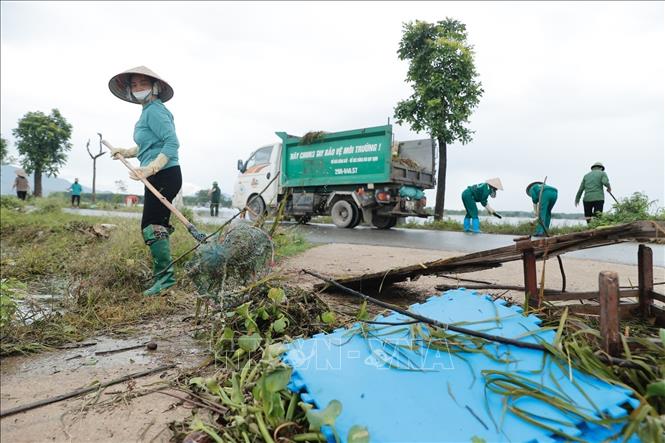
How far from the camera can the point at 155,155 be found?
10.9 ft

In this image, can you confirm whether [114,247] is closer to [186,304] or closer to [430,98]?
[186,304]

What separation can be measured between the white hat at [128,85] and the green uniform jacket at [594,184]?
9.42m

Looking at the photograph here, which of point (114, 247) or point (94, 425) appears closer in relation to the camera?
point (94, 425)

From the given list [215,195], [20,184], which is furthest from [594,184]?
[20,184]

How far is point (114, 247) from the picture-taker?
4305 mm

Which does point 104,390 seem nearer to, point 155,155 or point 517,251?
point 517,251

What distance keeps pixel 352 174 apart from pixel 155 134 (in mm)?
7640

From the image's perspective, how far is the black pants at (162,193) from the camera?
324 centimetres

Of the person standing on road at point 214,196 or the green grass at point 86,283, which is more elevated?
the person standing on road at point 214,196

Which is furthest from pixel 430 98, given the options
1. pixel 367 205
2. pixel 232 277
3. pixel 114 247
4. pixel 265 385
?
pixel 265 385

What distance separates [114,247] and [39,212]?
736 cm

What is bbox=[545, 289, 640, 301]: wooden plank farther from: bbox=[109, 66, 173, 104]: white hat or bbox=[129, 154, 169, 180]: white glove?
bbox=[109, 66, 173, 104]: white hat

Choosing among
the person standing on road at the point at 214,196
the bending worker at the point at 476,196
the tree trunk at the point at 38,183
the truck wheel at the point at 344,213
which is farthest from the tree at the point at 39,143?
the bending worker at the point at 476,196

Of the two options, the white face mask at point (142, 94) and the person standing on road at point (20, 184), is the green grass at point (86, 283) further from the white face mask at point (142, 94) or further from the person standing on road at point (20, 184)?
the person standing on road at point (20, 184)
